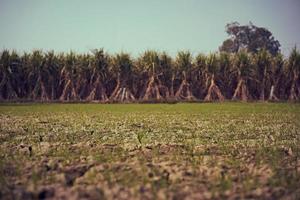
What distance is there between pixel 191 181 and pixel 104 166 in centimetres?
106

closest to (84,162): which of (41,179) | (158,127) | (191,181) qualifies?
(41,179)

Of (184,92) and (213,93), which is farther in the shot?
(184,92)

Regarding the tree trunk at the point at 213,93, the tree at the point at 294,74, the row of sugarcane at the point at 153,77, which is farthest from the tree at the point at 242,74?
the tree at the point at 294,74

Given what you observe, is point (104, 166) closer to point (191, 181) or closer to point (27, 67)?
point (191, 181)

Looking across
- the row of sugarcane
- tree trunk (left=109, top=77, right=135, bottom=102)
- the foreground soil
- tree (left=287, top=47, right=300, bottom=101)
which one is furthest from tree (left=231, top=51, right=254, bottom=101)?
the foreground soil

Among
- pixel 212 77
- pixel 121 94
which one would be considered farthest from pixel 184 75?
pixel 121 94

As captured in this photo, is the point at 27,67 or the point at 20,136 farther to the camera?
the point at 27,67

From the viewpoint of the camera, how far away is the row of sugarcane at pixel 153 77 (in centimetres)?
2614

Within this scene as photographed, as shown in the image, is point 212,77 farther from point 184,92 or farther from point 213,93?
point 184,92

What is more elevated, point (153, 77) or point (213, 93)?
point (153, 77)

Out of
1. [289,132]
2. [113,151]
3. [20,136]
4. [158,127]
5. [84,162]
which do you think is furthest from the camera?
[158,127]

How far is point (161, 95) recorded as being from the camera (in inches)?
1042

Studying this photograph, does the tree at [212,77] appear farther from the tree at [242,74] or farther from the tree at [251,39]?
the tree at [251,39]

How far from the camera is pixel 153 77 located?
26.3 meters
